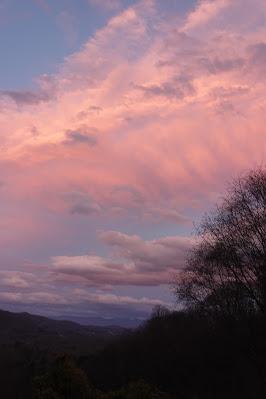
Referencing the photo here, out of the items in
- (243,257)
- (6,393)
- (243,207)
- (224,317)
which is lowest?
(6,393)

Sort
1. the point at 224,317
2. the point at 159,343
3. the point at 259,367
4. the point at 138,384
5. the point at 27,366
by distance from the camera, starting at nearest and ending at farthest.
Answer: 1. the point at 138,384
2. the point at 259,367
3. the point at 224,317
4. the point at 159,343
5. the point at 27,366

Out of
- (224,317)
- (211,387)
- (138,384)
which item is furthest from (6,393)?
(138,384)

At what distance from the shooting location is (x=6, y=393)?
7962 cm

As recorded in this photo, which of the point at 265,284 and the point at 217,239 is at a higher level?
the point at 217,239

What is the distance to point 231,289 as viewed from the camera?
40.4 m

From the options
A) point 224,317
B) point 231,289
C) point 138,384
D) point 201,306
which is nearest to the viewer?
point 138,384

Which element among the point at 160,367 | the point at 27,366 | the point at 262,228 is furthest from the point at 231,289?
the point at 27,366

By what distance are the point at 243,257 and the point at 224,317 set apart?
807 cm

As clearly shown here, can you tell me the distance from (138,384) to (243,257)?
16.3m

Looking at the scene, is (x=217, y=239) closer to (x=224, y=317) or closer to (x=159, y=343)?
(x=224, y=317)

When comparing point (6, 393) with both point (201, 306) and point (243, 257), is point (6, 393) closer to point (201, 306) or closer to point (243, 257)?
point (201, 306)

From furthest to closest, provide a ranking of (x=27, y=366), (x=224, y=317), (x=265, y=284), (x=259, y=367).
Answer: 1. (x=27, y=366)
2. (x=224, y=317)
3. (x=259, y=367)
4. (x=265, y=284)

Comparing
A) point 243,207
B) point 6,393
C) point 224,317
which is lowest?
point 6,393

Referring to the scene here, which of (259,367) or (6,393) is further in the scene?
(6,393)
